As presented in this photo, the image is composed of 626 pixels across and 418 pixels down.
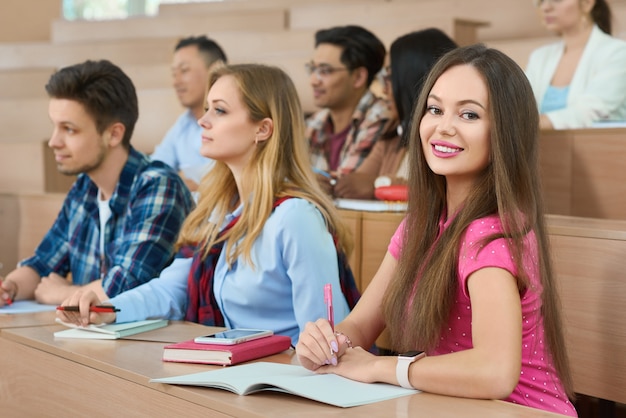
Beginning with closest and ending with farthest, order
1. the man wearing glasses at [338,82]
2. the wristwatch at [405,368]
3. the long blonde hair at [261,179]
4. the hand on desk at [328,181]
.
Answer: the wristwatch at [405,368]
the long blonde hair at [261,179]
the hand on desk at [328,181]
the man wearing glasses at [338,82]

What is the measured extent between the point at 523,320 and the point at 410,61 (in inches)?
71.5

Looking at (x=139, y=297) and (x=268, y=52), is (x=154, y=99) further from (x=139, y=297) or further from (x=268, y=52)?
(x=139, y=297)

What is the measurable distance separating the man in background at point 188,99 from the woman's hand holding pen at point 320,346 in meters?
2.51

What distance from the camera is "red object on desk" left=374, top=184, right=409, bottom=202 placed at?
103 inches

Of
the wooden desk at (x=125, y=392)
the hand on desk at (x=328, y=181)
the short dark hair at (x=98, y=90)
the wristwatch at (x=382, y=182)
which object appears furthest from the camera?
the hand on desk at (x=328, y=181)

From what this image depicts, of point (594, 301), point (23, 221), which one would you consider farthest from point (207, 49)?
point (594, 301)

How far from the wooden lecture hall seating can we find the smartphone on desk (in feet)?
0.32

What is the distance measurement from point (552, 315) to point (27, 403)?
1023mm

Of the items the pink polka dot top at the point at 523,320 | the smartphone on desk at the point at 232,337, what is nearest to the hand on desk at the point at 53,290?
the smartphone on desk at the point at 232,337

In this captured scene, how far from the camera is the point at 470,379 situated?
1318mm

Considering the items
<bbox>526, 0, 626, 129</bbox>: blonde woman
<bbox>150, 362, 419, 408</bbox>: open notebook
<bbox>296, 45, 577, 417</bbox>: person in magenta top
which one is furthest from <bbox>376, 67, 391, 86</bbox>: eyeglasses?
A: <bbox>150, 362, 419, 408</bbox>: open notebook

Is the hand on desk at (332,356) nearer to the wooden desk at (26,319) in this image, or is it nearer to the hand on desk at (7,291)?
the wooden desk at (26,319)

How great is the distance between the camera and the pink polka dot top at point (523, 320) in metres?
1.42

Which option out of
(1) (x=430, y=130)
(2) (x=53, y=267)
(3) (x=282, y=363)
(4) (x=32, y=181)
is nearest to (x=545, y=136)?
(1) (x=430, y=130)
